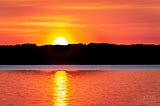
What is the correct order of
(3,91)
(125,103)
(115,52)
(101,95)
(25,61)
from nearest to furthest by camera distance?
(125,103), (101,95), (3,91), (115,52), (25,61)

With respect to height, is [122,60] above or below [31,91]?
above

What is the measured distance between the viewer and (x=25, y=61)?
511 feet

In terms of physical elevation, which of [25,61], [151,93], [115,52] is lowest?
[151,93]

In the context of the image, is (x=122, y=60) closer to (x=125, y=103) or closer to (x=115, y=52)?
(x=115, y=52)

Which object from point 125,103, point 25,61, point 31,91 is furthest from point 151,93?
point 25,61

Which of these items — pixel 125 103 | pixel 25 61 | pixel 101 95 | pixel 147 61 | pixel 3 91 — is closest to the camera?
pixel 125 103

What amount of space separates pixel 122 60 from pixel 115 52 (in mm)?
12858

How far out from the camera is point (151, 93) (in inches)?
2159

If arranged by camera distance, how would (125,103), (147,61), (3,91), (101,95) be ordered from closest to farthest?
1. (125,103)
2. (101,95)
3. (3,91)
4. (147,61)

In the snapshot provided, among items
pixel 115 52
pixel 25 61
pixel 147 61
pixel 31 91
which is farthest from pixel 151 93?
pixel 25 61

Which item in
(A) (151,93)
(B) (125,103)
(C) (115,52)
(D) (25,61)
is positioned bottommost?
(B) (125,103)

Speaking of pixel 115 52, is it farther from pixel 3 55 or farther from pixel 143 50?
pixel 3 55

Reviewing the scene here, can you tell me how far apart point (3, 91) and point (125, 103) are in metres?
17.0

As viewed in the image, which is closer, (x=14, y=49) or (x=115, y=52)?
(x=115, y=52)
